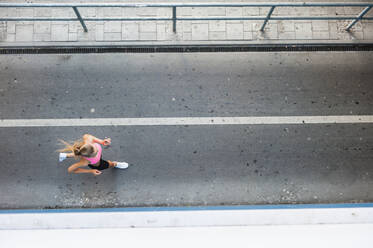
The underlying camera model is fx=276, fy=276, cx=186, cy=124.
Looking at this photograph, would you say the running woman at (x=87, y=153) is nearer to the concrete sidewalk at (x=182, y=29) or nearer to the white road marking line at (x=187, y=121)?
the white road marking line at (x=187, y=121)

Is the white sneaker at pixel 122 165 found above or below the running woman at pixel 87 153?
below

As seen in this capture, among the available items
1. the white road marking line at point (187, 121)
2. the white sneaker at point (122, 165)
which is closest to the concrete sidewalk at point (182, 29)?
the white road marking line at point (187, 121)

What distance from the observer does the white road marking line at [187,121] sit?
562cm

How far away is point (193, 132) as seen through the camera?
5648mm

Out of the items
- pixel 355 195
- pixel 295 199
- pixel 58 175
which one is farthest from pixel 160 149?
pixel 355 195

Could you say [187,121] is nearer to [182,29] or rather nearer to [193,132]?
[193,132]

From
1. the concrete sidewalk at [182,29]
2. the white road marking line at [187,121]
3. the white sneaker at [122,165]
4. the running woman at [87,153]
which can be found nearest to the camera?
the running woman at [87,153]

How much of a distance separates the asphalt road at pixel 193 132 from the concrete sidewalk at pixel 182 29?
427 mm

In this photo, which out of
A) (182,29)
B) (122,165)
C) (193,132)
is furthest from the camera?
(182,29)

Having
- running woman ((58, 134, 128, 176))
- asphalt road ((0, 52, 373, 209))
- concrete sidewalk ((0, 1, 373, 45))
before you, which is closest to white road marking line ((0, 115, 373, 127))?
asphalt road ((0, 52, 373, 209))

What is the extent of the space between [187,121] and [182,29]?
208 centimetres

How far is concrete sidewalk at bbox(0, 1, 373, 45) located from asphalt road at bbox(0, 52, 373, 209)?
427 mm

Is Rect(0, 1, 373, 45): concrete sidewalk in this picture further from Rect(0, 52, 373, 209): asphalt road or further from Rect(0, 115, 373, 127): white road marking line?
Rect(0, 115, 373, 127): white road marking line

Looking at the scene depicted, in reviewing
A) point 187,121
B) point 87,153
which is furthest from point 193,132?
point 87,153
